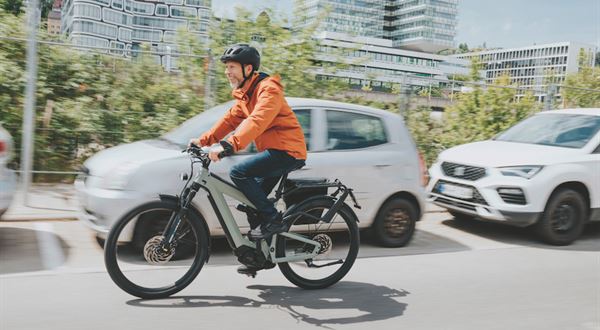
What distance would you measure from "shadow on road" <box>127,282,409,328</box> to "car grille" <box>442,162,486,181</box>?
276 centimetres

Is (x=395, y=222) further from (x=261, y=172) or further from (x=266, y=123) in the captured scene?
(x=266, y=123)

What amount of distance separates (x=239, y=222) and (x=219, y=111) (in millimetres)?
1558

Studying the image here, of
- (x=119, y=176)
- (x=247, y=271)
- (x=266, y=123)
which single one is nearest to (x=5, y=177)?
(x=119, y=176)

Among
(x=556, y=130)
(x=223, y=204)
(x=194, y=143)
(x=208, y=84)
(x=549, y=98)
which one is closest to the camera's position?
(x=194, y=143)

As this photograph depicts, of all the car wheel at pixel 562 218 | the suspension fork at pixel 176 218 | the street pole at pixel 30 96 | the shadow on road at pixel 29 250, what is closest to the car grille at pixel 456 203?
the car wheel at pixel 562 218

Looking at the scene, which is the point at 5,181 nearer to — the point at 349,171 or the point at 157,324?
the point at 157,324

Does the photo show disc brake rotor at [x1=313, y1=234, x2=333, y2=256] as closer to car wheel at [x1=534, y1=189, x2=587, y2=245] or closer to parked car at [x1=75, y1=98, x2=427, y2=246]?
parked car at [x1=75, y1=98, x2=427, y2=246]

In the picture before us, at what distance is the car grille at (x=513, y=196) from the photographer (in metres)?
6.93

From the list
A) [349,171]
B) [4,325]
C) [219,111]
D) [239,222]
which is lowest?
[4,325]

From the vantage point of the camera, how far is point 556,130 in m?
8.02

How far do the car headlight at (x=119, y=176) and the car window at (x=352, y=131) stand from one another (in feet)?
6.55

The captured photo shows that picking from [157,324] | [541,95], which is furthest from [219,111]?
[541,95]

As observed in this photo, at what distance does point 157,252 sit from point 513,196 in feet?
14.1

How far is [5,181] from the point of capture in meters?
5.74
